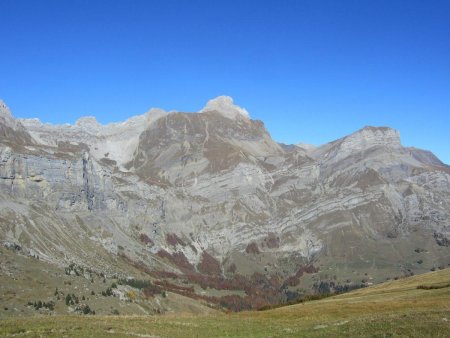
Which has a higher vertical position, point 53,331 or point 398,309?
point 53,331

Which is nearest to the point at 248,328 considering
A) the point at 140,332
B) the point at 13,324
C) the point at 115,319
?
the point at 140,332

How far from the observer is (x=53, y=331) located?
4319 centimetres

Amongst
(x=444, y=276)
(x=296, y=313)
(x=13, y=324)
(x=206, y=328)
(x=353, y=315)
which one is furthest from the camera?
(x=444, y=276)

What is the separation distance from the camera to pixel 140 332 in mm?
45219

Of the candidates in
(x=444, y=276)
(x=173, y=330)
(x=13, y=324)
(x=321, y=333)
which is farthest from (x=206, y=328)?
(x=444, y=276)

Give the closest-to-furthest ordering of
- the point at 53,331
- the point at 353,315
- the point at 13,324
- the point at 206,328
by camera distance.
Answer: the point at 53,331 < the point at 13,324 < the point at 206,328 < the point at 353,315

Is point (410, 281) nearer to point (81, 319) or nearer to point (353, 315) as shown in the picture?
point (353, 315)

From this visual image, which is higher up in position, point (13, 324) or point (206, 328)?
point (13, 324)

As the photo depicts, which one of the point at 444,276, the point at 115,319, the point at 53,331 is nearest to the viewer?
the point at 53,331

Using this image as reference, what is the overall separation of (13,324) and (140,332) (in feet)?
40.2

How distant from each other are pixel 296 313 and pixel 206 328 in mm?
20860

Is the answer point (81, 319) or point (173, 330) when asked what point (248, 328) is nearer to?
point (173, 330)

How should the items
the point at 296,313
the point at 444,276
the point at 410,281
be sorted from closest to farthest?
the point at 296,313 < the point at 444,276 < the point at 410,281

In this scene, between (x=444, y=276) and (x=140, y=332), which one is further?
(x=444, y=276)
